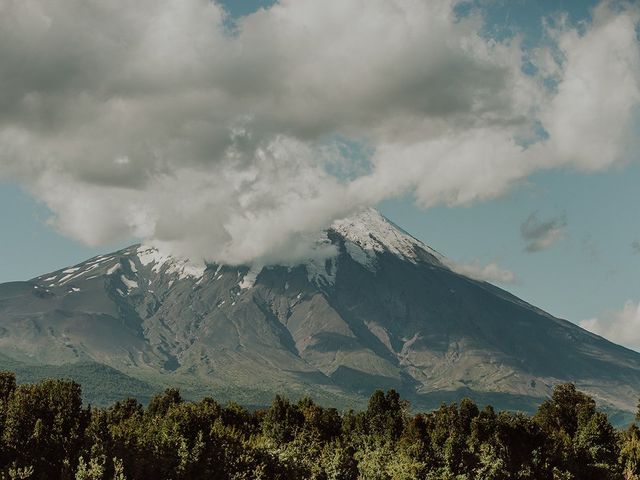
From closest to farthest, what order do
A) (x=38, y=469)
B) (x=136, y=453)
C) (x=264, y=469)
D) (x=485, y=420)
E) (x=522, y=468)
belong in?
(x=38, y=469)
(x=136, y=453)
(x=264, y=469)
(x=522, y=468)
(x=485, y=420)

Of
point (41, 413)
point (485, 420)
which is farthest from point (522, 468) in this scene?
point (41, 413)

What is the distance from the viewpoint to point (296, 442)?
125 metres

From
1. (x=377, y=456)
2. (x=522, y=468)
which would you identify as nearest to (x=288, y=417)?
(x=377, y=456)

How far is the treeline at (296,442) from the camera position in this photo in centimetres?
7812

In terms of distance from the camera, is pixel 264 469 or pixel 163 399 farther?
pixel 163 399

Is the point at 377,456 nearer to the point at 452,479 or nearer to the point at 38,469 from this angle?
the point at 452,479

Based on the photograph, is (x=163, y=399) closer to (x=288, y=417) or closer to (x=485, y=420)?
(x=288, y=417)

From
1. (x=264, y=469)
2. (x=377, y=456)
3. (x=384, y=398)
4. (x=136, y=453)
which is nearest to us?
(x=136, y=453)

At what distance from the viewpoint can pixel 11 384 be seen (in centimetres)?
12044

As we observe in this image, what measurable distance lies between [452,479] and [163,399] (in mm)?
74119

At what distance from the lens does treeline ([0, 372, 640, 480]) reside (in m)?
78.1

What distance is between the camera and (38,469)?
7369 centimetres

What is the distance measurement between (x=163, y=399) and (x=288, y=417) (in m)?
30.8

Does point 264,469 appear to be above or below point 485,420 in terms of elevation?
below
